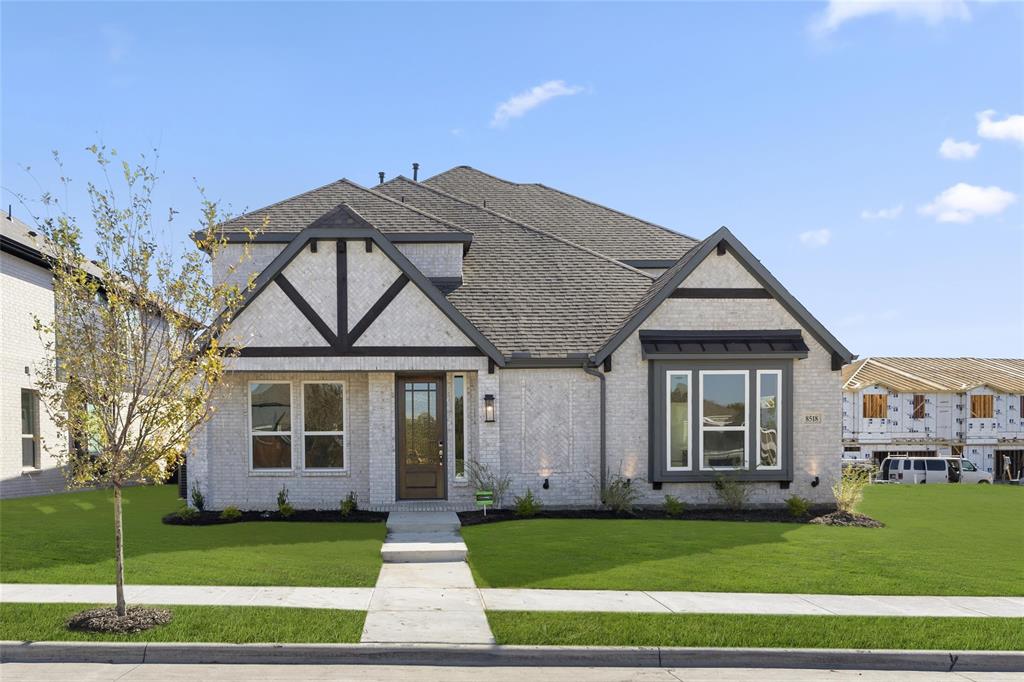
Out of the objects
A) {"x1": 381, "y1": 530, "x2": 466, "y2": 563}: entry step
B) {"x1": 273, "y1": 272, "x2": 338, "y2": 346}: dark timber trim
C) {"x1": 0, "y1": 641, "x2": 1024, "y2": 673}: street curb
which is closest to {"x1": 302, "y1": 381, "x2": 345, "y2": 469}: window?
{"x1": 273, "y1": 272, "x2": 338, "y2": 346}: dark timber trim

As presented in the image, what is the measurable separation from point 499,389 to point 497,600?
756 cm

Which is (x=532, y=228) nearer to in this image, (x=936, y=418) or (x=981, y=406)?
(x=936, y=418)

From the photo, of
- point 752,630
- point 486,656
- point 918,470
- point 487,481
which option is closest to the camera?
point 486,656

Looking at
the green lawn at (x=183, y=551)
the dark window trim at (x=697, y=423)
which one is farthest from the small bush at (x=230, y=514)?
the dark window trim at (x=697, y=423)

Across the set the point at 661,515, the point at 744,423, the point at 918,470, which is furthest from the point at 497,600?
the point at 918,470

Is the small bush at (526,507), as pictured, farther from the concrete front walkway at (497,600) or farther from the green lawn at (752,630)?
the green lawn at (752,630)

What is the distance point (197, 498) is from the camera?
16.5 metres

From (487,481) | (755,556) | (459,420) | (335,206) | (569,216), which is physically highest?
(569,216)

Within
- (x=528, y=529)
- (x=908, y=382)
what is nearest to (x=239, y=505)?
(x=528, y=529)

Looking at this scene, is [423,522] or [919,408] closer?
[423,522]

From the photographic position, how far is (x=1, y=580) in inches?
407

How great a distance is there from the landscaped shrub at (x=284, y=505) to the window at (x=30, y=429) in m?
9.47

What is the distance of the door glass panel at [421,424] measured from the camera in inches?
671

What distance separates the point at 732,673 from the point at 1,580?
355 inches
